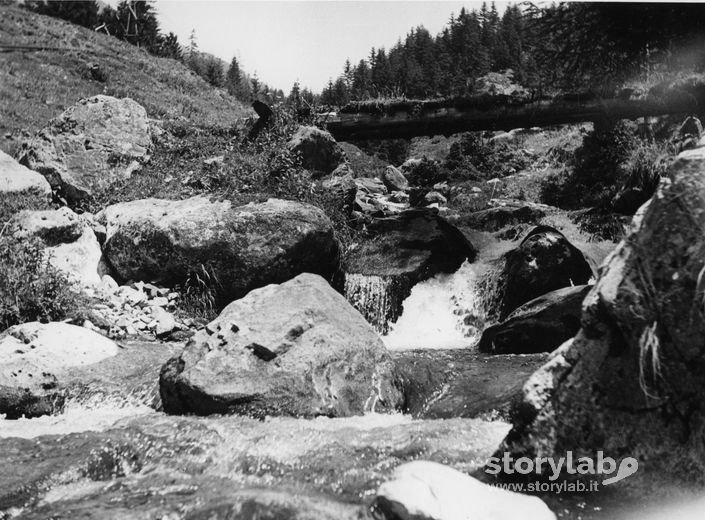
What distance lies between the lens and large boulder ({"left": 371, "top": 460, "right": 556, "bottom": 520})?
3.18m

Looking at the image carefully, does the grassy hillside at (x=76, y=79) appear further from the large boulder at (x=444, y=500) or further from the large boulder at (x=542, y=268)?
the large boulder at (x=444, y=500)

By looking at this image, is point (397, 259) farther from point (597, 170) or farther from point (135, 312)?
point (597, 170)

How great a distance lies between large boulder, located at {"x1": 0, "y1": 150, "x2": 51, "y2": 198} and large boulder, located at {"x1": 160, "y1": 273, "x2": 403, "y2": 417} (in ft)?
26.2

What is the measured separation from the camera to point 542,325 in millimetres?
8234

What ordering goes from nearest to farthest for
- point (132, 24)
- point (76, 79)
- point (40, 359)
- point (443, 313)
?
point (40, 359) → point (443, 313) → point (76, 79) → point (132, 24)

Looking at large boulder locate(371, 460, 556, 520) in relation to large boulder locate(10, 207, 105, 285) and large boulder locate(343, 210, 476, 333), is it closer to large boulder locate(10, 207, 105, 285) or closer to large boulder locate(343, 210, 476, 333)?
large boulder locate(343, 210, 476, 333)

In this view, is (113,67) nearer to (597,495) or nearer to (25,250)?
(25,250)

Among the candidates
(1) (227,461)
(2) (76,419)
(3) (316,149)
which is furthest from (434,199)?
(1) (227,461)

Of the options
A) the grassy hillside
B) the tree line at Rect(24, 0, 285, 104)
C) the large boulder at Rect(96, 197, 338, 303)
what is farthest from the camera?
the tree line at Rect(24, 0, 285, 104)

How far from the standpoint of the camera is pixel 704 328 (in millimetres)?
3332

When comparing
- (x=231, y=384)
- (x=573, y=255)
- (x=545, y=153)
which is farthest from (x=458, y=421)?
(x=545, y=153)

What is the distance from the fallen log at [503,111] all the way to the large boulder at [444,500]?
13.4m

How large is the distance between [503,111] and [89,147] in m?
11.4

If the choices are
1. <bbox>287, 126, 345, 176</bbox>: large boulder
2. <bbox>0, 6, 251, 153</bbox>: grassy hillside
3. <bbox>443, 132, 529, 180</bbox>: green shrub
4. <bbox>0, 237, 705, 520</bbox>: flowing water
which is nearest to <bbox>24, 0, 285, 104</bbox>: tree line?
<bbox>0, 6, 251, 153</bbox>: grassy hillside
